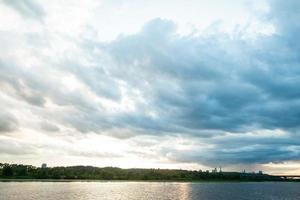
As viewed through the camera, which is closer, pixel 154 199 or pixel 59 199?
pixel 59 199

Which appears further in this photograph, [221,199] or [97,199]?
[221,199]

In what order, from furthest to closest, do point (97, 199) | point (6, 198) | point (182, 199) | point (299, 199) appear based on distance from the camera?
point (299, 199)
point (182, 199)
point (97, 199)
point (6, 198)

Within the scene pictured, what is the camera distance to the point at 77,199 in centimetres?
13950

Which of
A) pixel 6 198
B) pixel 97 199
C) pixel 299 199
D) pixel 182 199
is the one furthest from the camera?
pixel 299 199

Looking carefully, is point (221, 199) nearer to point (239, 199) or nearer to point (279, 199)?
point (239, 199)

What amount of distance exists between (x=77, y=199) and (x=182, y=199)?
44739 millimetres

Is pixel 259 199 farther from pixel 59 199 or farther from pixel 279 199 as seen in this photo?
pixel 59 199

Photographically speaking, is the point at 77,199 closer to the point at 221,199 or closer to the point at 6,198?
the point at 6,198

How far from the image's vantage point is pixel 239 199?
553 feet

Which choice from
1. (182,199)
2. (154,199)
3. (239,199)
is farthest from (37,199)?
(239,199)

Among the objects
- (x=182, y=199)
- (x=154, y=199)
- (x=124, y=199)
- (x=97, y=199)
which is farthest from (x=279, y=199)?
(x=97, y=199)

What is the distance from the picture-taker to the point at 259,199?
17350cm

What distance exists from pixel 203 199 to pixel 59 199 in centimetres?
6037

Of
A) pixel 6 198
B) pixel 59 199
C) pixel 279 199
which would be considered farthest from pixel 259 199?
pixel 6 198
